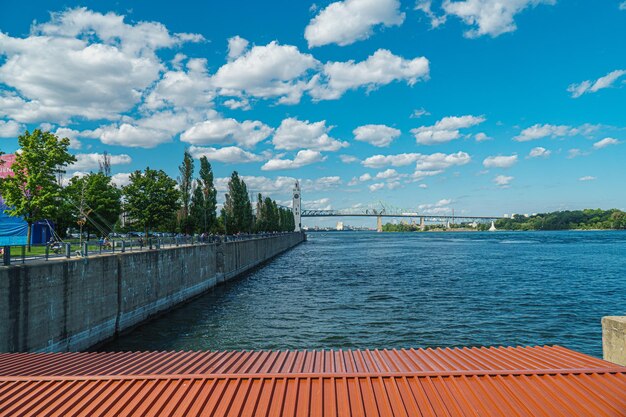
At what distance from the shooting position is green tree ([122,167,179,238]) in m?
54.8

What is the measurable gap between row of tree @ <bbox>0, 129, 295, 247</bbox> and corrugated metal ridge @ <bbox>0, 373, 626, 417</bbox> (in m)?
29.8

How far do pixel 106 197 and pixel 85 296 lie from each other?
46.4 meters

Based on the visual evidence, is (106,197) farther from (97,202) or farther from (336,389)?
(336,389)

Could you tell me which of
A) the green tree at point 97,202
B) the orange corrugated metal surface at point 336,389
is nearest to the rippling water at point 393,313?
the orange corrugated metal surface at point 336,389

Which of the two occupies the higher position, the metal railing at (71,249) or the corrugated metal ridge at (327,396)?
the metal railing at (71,249)

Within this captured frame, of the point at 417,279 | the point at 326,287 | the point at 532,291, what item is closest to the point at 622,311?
the point at 532,291

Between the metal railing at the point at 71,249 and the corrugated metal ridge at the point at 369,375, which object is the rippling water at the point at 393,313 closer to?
the metal railing at the point at 71,249

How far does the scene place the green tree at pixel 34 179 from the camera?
109ft

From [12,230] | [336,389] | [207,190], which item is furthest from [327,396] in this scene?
[207,190]

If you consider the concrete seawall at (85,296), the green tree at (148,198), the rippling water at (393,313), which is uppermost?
the green tree at (148,198)

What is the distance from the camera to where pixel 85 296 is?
2212 cm

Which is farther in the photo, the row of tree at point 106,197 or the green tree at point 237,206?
the green tree at point 237,206

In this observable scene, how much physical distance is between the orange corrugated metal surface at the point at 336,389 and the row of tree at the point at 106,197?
92.7ft

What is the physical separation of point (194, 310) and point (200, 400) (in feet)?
95.5
